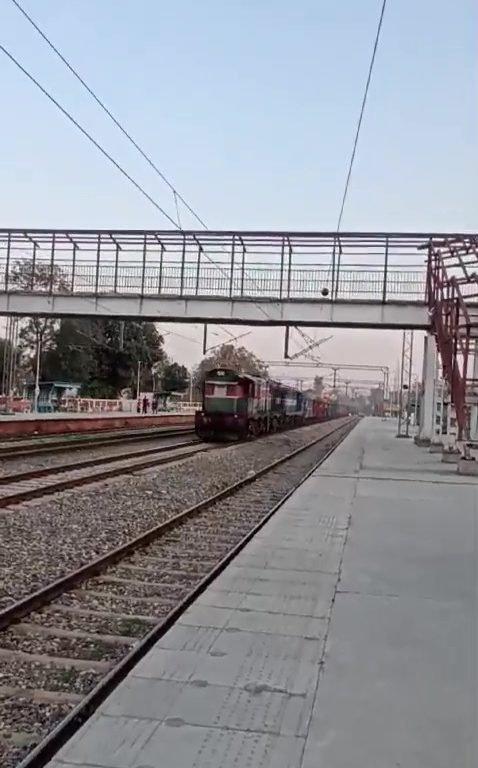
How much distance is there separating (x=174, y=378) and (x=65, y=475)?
84.3m

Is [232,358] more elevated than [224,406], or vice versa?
[232,358]

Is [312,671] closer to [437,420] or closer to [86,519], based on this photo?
[86,519]

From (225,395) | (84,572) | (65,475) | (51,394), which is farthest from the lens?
(51,394)

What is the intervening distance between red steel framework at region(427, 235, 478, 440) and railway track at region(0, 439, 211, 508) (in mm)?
8132

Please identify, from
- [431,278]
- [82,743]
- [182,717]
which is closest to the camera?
[82,743]

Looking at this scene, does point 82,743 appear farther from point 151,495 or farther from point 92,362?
point 92,362

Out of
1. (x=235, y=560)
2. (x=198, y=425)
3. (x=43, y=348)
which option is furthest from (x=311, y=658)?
(x=43, y=348)

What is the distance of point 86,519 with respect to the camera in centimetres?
1176

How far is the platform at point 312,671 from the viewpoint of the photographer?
3.87 m

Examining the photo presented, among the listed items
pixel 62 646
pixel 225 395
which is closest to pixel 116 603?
pixel 62 646

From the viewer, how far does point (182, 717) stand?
4270 millimetres

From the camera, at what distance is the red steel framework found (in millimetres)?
21328

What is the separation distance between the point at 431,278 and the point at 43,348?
216 ft

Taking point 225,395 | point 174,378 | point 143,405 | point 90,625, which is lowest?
point 90,625
